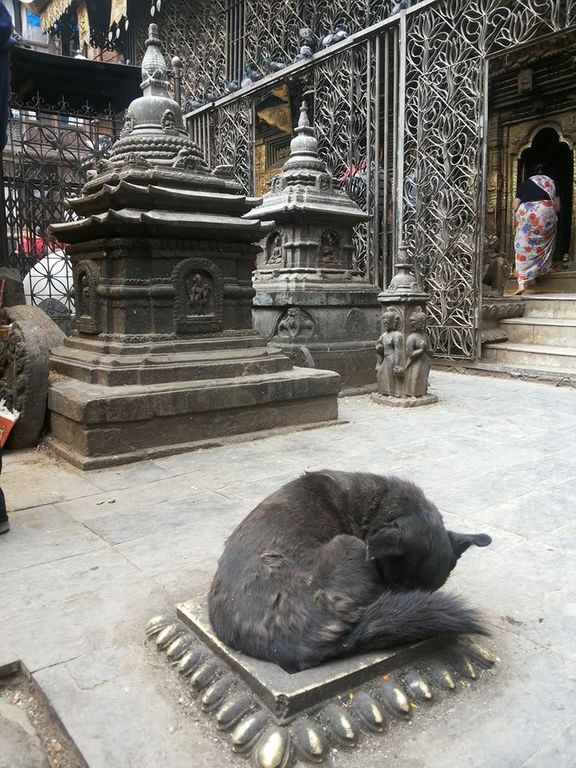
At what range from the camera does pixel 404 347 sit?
6.19 meters

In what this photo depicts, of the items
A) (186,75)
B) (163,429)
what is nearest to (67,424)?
(163,429)

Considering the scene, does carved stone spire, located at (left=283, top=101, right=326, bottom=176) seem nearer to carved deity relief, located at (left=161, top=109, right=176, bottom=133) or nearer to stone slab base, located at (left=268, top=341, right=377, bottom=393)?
stone slab base, located at (left=268, top=341, right=377, bottom=393)

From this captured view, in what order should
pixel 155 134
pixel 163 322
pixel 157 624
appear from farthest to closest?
pixel 155 134 → pixel 163 322 → pixel 157 624

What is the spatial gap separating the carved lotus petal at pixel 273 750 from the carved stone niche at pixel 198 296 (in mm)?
A: 3636

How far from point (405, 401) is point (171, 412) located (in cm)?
258

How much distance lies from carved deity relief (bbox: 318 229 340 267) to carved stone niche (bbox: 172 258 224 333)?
2372 mm

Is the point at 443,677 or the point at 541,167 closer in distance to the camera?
the point at 443,677

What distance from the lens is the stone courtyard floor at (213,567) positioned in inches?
62.1

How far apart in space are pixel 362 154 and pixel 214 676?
30.7 feet

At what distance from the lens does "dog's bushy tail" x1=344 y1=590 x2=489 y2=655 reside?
1688 mm

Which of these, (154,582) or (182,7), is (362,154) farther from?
(154,582)

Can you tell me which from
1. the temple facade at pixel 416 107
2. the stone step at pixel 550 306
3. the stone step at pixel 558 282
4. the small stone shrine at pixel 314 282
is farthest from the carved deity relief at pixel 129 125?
the stone step at pixel 558 282

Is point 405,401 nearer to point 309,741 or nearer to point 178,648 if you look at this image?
point 178,648

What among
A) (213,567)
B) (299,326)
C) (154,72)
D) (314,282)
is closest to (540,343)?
(314,282)
